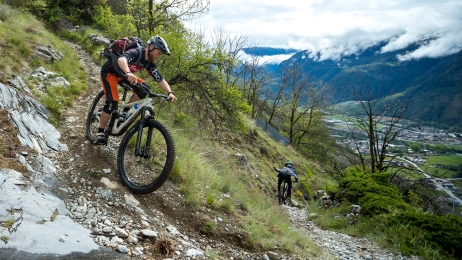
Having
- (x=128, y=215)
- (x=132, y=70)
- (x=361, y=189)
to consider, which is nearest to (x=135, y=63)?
(x=132, y=70)

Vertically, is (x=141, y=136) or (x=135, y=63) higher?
(x=135, y=63)

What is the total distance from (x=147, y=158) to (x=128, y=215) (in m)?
1.06

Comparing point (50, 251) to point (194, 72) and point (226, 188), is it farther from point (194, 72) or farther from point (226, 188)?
point (194, 72)

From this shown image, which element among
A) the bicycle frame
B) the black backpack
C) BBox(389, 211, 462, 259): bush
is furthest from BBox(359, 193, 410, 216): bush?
the black backpack

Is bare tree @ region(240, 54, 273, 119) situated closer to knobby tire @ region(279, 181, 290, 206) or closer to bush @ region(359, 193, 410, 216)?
knobby tire @ region(279, 181, 290, 206)

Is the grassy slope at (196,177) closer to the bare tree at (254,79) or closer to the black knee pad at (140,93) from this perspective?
the black knee pad at (140,93)

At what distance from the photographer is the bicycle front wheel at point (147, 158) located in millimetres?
4602

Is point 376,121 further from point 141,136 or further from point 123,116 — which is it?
point 141,136

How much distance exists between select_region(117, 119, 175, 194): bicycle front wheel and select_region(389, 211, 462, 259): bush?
696 centimetres

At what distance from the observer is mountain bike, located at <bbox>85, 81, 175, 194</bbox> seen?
468cm

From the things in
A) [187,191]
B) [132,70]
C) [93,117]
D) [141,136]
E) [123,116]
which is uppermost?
[132,70]

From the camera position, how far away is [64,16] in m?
24.1

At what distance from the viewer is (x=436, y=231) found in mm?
8445

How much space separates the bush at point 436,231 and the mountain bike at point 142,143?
701cm
